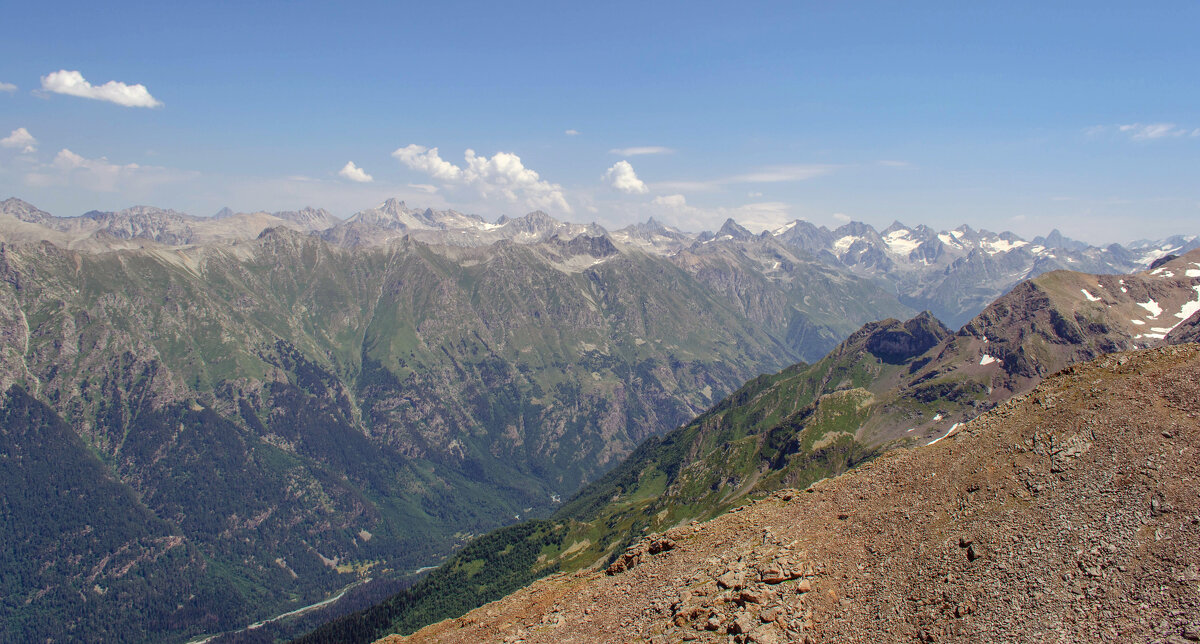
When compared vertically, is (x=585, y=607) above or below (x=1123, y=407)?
below

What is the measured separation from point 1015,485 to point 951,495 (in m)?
4.88

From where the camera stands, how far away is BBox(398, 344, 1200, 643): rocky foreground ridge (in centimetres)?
4072

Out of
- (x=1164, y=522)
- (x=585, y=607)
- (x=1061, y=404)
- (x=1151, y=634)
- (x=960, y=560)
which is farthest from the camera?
(x=585, y=607)

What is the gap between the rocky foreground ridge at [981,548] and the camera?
4072cm

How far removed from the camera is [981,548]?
151 ft

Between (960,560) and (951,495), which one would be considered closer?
(960,560)

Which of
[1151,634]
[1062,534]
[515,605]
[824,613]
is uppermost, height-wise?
[1062,534]

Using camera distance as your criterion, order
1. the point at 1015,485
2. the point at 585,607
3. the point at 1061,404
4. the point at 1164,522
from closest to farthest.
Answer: the point at 1164,522, the point at 1015,485, the point at 1061,404, the point at 585,607

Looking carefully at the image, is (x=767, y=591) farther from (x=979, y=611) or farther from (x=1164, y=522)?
(x=1164, y=522)

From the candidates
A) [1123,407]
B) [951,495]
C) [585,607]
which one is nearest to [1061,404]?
[1123,407]

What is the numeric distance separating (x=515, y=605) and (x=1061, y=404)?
59.0m

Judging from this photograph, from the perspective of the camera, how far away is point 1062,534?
146ft

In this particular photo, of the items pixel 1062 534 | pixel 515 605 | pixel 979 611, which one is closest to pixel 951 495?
pixel 1062 534

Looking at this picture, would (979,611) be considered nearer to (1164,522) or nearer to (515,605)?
(1164,522)
